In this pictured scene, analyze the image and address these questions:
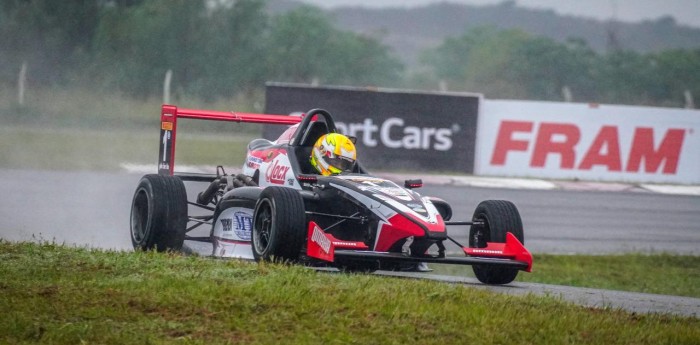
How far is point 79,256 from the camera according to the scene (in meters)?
9.17

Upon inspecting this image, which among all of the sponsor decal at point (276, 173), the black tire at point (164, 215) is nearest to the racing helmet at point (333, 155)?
the sponsor decal at point (276, 173)

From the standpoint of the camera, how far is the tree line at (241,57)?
108 feet

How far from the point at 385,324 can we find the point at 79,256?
2938 millimetres

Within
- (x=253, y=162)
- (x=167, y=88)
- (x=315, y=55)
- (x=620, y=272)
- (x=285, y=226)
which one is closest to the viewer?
(x=285, y=226)

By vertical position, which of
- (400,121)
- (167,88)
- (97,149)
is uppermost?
(167,88)

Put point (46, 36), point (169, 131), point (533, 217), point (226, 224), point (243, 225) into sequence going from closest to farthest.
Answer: point (243, 225), point (226, 224), point (169, 131), point (533, 217), point (46, 36)

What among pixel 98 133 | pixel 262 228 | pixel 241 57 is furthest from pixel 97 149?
pixel 262 228

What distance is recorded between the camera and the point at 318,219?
35.6ft

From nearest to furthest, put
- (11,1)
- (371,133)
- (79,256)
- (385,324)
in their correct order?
(385,324) → (79,256) → (371,133) → (11,1)

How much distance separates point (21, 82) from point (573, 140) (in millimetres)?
14049

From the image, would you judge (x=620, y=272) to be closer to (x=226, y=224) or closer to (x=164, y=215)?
(x=226, y=224)

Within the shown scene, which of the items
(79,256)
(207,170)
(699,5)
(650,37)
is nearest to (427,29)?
(650,37)

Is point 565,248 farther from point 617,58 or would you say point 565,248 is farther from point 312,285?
point 617,58

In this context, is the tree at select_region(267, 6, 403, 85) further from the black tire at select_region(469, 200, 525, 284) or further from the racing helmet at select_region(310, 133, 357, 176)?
the black tire at select_region(469, 200, 525, 284)
